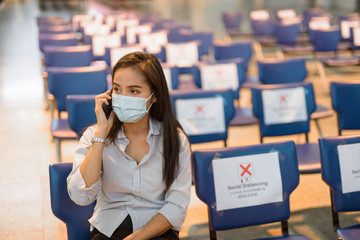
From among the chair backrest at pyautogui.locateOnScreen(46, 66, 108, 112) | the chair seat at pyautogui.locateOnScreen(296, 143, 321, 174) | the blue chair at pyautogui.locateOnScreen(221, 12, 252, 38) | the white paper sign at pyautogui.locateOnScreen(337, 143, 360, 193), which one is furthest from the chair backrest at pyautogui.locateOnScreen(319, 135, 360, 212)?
the blue chair at pyautogui.locateOnScreen(221, 12, 252, 38)

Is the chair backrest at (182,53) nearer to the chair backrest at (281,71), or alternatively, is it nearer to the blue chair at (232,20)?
the chair backrest at (281,71)

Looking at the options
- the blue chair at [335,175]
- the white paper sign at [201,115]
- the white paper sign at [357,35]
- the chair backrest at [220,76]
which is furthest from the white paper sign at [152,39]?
the blue chair at [335,175]

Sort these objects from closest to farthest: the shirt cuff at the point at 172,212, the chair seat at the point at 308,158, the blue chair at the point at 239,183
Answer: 1. the shirt cuff at the point at 172,212
2. the blue chair at the point at 239,183
3. the chair seat at the point at 308,158

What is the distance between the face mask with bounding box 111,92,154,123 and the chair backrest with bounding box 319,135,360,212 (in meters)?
1.03

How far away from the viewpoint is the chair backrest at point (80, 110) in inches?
146

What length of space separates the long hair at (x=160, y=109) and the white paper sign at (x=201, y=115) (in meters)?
1.43

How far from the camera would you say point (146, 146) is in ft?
7.60

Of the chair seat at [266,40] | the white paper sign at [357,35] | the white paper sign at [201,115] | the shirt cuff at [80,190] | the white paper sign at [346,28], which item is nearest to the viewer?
the shirt cuff at [80,190]

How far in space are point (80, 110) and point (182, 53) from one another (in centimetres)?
333

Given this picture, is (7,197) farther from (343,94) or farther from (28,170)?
(343,94)

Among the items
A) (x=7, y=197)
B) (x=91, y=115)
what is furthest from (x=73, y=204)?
(x=7, y=197)

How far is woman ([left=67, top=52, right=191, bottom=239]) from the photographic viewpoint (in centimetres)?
221

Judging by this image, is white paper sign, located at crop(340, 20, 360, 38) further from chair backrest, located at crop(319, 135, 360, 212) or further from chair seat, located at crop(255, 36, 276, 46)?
chair backrest, located at crop(319, 135, 360, 212)

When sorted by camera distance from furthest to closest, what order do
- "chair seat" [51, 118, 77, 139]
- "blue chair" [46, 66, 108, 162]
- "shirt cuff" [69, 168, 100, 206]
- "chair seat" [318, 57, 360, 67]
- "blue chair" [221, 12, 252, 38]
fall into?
"blue chair" [221, 12, 252, 38]
"chair seat" [318, 57, 360, 67]
"blue chair" [46, 66, 108, 162]
"chair seat" [51, 118, 77, 139]
"shirt cuff" [69, 168, 100, 206]
